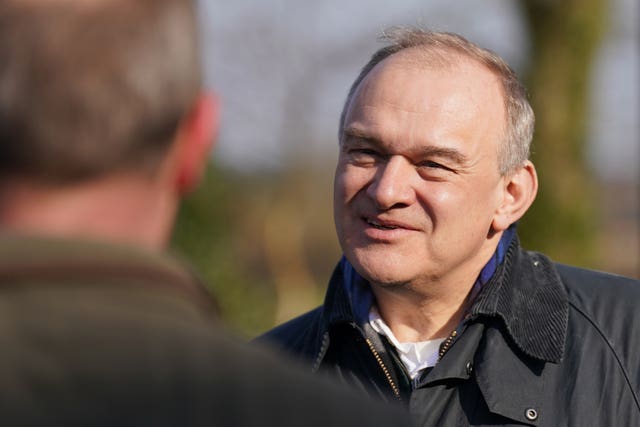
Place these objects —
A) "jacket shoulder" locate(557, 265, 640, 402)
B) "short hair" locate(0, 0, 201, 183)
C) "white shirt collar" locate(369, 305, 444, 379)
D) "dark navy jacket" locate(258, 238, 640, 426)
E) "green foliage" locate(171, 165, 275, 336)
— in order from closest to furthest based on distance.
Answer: "short hair" locate(0, 0, 201, 183)
"dark navy jacket" locate(258, 238, 640, 426)
"jacket shoulder" locate(557, 265, 640, 402)
"white shirt collar" locate(369, 305, 444, 379)
"green foliage" locate(171, 165, 275, 336)

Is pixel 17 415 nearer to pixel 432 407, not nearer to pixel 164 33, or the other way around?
Result: pixel 164 33

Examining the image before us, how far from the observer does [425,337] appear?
3.44 metres

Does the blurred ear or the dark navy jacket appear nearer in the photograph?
the blurred ear

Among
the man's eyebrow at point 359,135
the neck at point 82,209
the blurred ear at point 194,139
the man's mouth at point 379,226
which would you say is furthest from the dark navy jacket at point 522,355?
the neck at point 82,209

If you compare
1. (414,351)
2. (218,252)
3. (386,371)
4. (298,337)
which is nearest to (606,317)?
(414,351)

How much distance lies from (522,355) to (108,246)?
6.92ft

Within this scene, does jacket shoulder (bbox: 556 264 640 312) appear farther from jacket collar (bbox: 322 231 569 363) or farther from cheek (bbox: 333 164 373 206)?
cheek (bbox: 333 164 373 206)

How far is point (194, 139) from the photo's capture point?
64.1 inches

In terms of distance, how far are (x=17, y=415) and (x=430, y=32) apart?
2724 mm

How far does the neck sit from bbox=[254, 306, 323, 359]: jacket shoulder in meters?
2.08

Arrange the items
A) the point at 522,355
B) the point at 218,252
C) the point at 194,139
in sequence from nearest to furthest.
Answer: the point at 194,139, the point at 522,355, the point at 218,252

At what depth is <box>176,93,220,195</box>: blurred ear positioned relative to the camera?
5.24 ft

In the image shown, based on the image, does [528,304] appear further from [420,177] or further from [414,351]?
[420,177]

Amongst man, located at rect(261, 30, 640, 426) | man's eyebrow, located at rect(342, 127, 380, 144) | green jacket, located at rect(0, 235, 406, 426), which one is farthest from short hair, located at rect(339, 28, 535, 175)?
green jacket, located at rect(0, 235, 406, 426)
